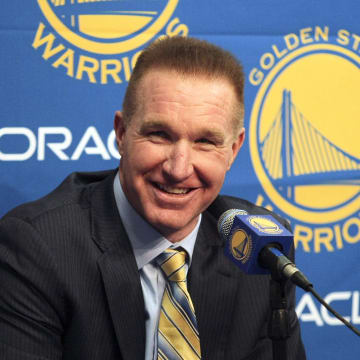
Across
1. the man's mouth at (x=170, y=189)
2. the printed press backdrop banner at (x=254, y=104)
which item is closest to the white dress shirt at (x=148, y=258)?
the man's mouth at (x=170, y=189)

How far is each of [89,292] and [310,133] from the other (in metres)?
1.05

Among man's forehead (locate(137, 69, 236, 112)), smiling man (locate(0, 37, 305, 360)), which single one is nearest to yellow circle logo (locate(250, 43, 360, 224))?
smiling man (locate(0, 37, 305, 360))

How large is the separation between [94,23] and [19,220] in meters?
0.77

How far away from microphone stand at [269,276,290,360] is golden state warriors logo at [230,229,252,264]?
0.06 meters

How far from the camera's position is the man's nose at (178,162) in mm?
1313

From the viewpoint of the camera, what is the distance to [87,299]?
4.31 feet

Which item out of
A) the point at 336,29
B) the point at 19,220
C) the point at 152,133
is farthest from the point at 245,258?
the point at 336,29

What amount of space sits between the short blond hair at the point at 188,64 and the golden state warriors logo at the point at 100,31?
0.42m

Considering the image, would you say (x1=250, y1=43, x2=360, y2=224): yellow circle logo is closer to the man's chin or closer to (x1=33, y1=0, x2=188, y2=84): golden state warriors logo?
(x1=33, y1=0, x2=188, y2=84): golden state warriors logo

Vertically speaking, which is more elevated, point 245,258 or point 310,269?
point 310,269

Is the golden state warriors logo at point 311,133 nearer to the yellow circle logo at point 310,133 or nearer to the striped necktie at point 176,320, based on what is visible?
the yellow circle logo at point 310,133

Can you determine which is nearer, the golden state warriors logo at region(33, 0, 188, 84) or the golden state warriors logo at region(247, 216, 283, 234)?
the golden state warriors logo at region(247, 216, 283, 234)

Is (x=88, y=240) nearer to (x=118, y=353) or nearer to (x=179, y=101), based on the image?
(x=118, y=353)

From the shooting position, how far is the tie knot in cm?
140
